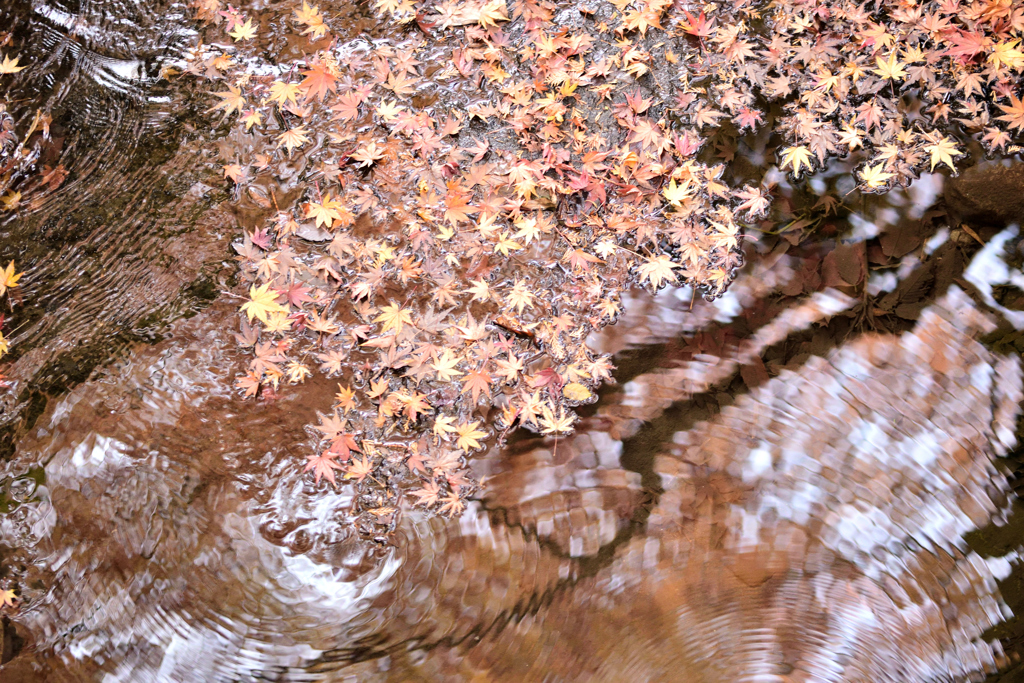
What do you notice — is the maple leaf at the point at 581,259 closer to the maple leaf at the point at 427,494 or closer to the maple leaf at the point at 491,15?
the maple leaf at the point at 427,494

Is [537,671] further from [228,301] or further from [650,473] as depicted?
[228,301]

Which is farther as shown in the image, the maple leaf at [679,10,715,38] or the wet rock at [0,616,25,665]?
the maple leaf at [679,10,715,38]

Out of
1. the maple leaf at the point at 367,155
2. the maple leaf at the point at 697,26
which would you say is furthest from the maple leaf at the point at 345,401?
the maple leaf at the point at 697,26

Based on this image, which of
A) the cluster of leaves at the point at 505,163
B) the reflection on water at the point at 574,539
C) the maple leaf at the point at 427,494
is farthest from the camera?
the cluster of leaves at the point at 505,163

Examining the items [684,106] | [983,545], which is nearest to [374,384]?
[684,106]

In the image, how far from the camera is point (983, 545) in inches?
90.2

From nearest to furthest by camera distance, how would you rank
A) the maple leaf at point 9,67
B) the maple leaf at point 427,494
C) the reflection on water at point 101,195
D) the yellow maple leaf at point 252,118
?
the maple leaf at point 427,494 → the reflection on water at point 101,195 → the yellow maple leaf at point 252,118 → the maple leaf at point 9,67

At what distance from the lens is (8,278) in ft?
8.66

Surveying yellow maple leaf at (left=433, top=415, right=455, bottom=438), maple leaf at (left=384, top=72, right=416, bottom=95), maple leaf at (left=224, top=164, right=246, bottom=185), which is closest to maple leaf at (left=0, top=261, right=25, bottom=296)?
maple leaf at (left=224, top=164, right=246, bottom=185)

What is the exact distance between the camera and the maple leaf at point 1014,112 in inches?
107

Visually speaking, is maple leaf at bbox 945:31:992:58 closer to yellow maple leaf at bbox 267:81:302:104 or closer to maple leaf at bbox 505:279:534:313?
maple leaf at bbox 505:279:534:313

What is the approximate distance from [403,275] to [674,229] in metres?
1.27

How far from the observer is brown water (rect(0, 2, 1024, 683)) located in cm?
223

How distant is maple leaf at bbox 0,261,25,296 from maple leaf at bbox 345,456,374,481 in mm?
1840
